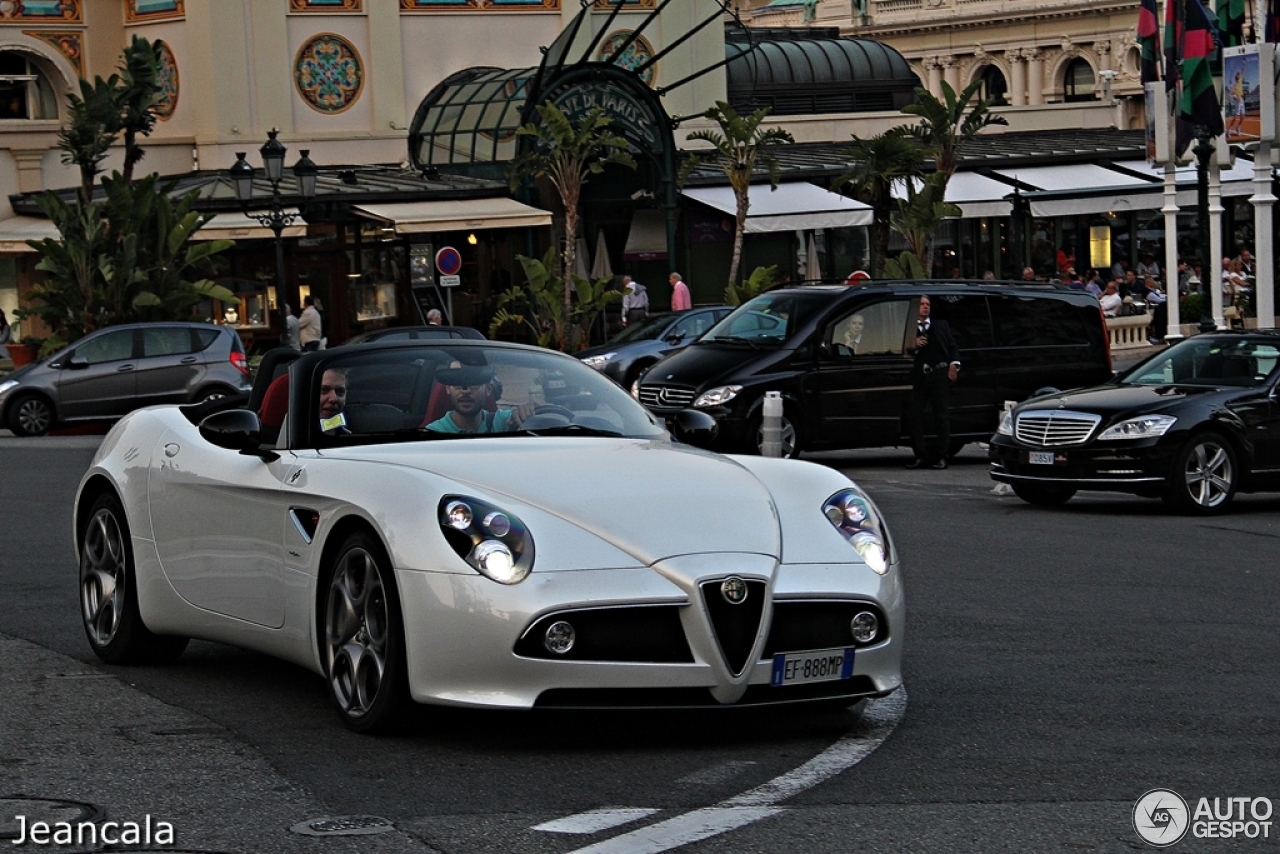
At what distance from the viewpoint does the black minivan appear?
21.2 m

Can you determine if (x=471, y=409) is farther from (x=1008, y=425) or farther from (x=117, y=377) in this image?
(x=117, y=377)

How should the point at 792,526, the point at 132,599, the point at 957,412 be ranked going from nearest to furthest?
the point at 792,526
the point at 132,599
the point at 957,412

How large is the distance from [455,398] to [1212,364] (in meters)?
11.2

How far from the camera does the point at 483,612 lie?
6.48 m

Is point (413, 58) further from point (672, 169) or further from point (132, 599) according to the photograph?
point (132, 599)

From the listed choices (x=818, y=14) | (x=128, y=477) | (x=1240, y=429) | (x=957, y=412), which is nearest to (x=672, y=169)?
(x=957, y=412)

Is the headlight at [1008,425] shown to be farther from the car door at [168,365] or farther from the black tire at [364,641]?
the car door at [168,365]

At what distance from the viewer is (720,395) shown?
21016 mm

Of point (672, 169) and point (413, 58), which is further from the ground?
point (413, 58)

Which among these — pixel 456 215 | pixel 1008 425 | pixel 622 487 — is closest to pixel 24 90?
pixel 456 215

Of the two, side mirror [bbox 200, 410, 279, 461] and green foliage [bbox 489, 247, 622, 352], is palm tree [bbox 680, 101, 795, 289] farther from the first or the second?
side mirror [bbox 200, 410, 279, 461]

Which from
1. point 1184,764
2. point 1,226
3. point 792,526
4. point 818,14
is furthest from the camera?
point 818,14

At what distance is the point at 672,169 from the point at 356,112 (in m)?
8.81

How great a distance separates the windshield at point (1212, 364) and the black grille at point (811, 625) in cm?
1113
